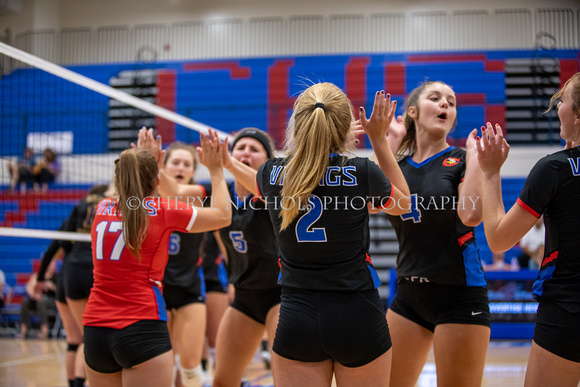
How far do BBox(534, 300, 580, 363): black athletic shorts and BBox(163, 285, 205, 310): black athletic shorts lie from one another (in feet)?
9.96

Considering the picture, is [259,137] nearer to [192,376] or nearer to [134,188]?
[134,188]

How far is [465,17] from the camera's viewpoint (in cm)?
1533

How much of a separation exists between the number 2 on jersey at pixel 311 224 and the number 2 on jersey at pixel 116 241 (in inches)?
43.8

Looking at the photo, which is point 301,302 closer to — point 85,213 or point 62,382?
point 85,213

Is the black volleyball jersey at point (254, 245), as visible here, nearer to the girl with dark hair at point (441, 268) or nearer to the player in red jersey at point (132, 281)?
the player in red jersey at point (132, 281)

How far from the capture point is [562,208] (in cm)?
237

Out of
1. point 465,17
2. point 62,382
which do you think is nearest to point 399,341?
point 62,382

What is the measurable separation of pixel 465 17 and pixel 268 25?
563 centimetres

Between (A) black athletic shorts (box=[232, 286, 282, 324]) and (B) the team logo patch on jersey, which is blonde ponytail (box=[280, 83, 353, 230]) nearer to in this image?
(B) the team logo patch on jersey

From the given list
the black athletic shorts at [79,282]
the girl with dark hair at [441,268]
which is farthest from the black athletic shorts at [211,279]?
the girl with dark hair at [441,268]

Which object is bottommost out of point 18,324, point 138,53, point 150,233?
point 18,324

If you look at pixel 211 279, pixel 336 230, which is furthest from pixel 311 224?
pixel 211 279

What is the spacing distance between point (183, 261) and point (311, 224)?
2.67 metres

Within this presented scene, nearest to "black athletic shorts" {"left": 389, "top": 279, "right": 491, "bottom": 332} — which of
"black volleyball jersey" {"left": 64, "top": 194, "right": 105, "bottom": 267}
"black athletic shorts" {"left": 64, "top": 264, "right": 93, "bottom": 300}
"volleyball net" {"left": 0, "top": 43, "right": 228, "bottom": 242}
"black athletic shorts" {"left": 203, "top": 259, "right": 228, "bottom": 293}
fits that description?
"black athletic shorts" {"left": 64, "top": 264, "right": 93, "bottom": 300}
